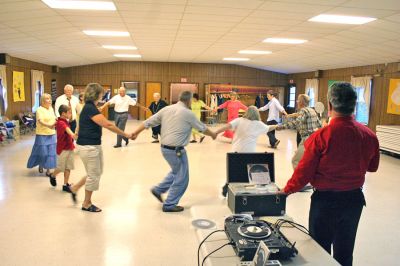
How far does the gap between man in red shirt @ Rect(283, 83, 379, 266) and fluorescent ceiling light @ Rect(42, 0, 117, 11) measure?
435 cm

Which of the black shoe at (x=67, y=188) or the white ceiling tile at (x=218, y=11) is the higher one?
the white ceiling tile at (x=218, y=11)

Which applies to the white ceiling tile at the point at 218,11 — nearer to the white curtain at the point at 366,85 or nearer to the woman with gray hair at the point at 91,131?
the woman with gray hair at the point at 91,131

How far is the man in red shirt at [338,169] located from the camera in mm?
1846

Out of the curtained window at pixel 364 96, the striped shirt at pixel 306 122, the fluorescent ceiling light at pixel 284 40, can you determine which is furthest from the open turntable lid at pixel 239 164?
the curtained window at pixel 364 96

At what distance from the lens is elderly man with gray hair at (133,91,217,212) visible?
12.7 ft

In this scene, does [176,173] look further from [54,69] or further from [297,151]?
[54,69]

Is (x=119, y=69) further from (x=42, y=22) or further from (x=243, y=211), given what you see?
(x=243, y=211)

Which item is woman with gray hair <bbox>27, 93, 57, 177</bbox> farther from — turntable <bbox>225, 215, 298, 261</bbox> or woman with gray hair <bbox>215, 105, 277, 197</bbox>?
turntable <bbox>225, 215, 298, 261</bbox>

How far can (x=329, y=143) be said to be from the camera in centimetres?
183

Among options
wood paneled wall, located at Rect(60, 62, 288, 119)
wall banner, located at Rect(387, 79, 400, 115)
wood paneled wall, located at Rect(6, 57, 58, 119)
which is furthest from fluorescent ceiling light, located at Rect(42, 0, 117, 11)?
wood paneled wall, located at Rect(60, 62, 288, 119)

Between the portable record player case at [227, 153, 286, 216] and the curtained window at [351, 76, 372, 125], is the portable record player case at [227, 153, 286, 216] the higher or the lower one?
the lower one

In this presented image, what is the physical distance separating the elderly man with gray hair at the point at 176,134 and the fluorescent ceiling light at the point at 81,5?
7.74 ft

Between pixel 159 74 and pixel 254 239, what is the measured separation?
14588 mm

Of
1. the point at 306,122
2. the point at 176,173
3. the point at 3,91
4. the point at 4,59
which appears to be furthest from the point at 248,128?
the point at 4,59
